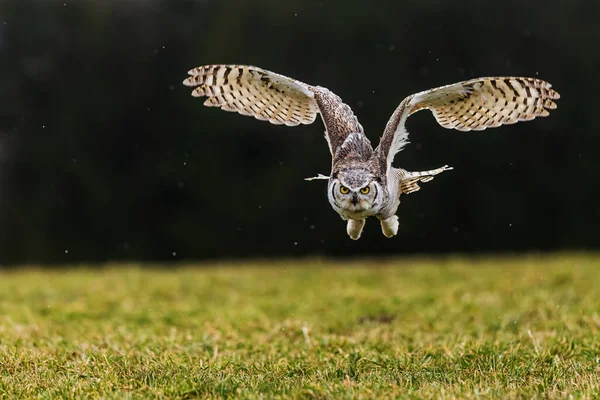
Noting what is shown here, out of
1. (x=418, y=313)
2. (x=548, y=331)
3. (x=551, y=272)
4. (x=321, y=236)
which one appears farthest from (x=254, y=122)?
(x=548, y=331)

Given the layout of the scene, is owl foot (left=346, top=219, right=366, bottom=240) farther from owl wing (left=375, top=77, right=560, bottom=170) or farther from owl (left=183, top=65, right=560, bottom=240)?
owl wing (left=375, top=77, right=560, bottom=170)

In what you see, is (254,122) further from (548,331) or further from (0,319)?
(548,331)

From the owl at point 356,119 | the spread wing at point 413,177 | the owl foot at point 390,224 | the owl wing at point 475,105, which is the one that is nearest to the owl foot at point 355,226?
the owl at point 356,119

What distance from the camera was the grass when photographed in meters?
4.61

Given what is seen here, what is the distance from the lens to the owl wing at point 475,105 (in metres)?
4.14

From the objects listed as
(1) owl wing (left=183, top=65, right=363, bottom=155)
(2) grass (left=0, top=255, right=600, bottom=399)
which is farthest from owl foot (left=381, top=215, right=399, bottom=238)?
(2) grass (left=0, top=255, right=600, bottom=399)

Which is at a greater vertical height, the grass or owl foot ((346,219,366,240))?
owl foot ((346,219,366,240))

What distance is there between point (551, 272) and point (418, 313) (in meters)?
2.95

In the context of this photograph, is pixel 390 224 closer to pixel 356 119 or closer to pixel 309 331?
pixel 356 119

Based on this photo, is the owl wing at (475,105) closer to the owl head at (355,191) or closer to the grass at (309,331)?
the owl head at (355,191)

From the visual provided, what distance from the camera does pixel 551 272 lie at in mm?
10102

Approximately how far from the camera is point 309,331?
6.89 meters

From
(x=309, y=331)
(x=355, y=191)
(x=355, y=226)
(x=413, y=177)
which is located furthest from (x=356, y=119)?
(x=309, y=331)

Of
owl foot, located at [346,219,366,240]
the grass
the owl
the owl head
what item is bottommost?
the grass
